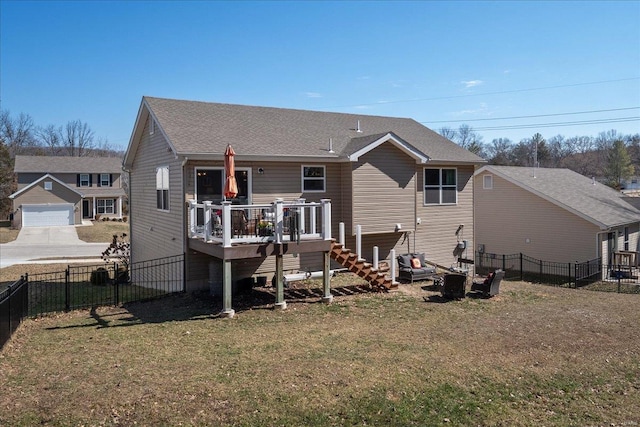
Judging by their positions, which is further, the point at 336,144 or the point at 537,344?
the point at 336,144

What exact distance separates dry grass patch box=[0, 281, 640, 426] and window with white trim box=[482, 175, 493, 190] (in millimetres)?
15257

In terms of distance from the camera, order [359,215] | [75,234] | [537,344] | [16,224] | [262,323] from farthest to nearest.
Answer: [16,224] → [75,234] → [359,215] → [262,323] → [537,344]

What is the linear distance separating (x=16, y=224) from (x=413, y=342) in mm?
46562

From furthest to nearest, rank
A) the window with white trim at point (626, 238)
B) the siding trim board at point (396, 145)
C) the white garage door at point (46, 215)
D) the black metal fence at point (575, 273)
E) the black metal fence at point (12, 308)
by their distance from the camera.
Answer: the white garage door at point (46, 215) < the window with white trim at point (626, 238) < the black metal fence at point (575, 273) < the siding trim board at point (396, 145) < the black metal fence at point (12, 308)

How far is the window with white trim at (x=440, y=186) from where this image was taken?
1962 centimetres

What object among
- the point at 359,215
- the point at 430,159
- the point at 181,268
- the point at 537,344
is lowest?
the point at 537,344

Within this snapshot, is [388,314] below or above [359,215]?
below

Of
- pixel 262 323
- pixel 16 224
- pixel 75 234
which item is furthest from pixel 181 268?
pixel 16 224

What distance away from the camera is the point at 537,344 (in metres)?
10.2

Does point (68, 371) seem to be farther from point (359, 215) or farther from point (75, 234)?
point (75, 234)

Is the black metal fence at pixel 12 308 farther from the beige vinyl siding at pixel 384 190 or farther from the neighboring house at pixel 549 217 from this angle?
the neighboring house at pixel 549 217

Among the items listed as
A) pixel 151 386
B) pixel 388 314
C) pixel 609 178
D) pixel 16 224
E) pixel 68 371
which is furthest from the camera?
pixel 609 178

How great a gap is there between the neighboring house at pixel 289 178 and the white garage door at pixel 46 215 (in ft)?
98.3

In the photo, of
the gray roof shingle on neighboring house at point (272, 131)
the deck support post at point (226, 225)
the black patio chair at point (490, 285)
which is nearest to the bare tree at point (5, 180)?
the gray roof shingle on neighboring house at point (272, 131)
